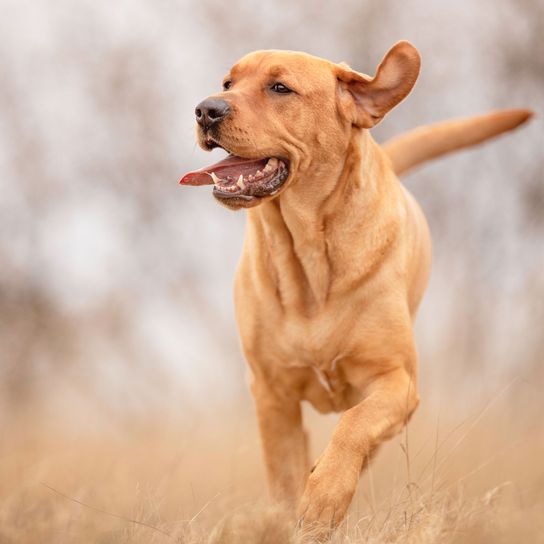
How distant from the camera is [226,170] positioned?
3.94 m

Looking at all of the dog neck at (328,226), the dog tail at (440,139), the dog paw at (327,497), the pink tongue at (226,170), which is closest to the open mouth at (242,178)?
the pink tongue at (226,170)

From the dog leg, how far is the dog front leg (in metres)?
0.57

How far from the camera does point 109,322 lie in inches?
329

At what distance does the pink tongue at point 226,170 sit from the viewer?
12.8 feet

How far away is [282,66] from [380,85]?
0.43 metres

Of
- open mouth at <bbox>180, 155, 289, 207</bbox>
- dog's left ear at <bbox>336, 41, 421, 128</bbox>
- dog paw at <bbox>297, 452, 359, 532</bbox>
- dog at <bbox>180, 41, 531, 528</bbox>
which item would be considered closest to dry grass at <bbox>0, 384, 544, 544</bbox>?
dog paw at <bbox>297, 452, 359, 532</bbox>

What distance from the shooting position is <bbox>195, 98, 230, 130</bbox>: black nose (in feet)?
12.4

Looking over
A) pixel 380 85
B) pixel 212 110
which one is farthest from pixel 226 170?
pixel 380 85

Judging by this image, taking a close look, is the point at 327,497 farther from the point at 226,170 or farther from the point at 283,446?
the point at 226,170

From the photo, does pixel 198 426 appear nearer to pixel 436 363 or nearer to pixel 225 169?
pixel 436 363

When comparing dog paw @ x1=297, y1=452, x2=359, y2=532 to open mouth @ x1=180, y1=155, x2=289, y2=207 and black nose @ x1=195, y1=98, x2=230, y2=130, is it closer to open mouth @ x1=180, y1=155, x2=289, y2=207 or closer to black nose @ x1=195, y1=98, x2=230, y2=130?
open mouth @ x1=180, y1=155, x2=289, y2=207

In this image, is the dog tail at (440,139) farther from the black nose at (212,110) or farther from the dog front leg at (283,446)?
the black nose at (212,110)

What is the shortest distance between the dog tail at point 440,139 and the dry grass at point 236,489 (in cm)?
154

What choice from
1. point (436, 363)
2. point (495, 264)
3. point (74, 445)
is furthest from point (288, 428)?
point (495, 264)
